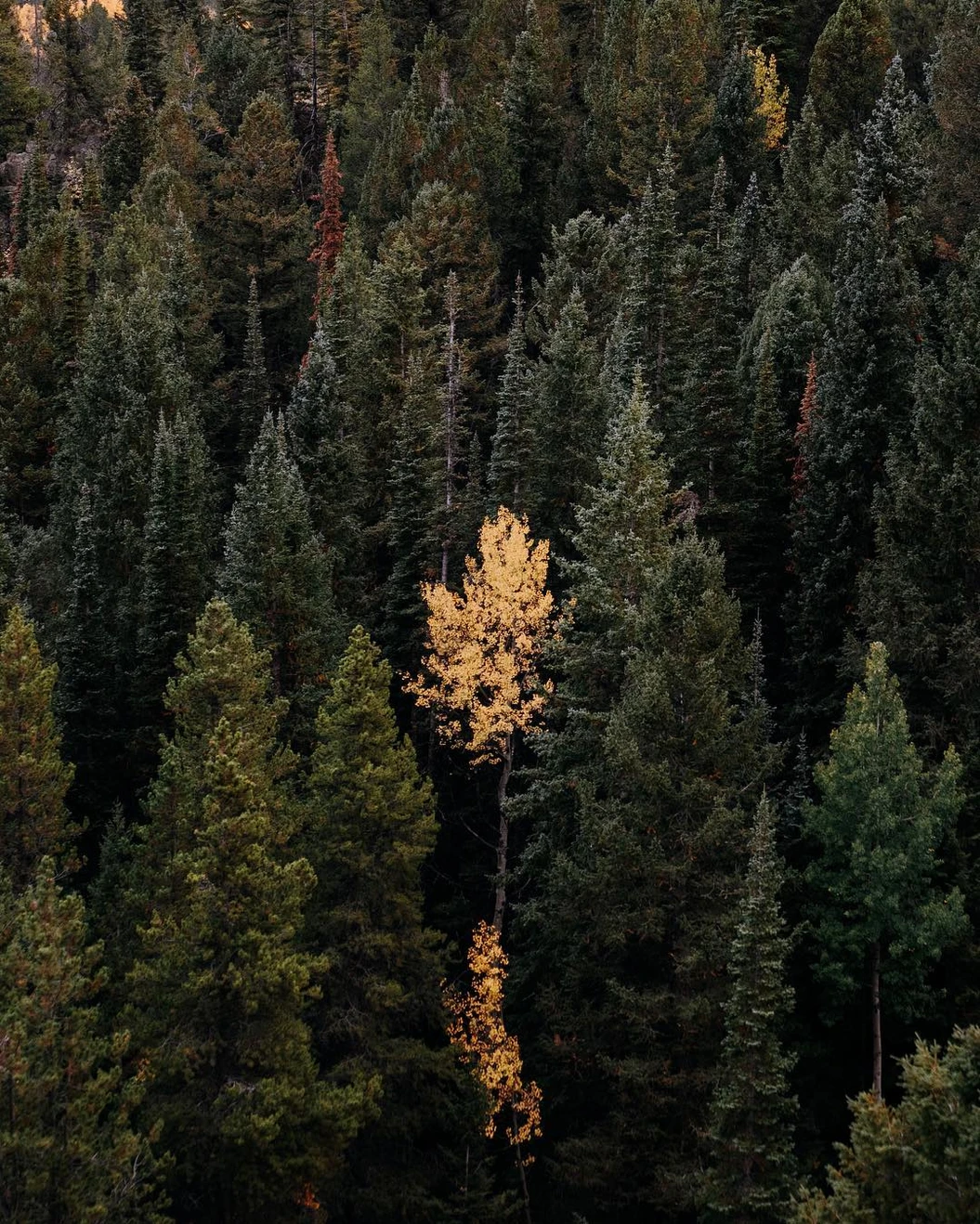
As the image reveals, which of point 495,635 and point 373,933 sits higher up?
point 495,635

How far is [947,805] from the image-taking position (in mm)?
28625

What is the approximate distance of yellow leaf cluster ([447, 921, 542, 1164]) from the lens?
31641mm

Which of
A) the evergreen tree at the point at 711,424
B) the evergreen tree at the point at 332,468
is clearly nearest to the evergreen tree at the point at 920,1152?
the evergreen tree at the point at 711,424

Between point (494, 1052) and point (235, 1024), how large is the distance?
25.3 ft

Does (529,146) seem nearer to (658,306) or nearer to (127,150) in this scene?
(658,306)

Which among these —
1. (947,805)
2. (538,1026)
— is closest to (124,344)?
(538,1026)

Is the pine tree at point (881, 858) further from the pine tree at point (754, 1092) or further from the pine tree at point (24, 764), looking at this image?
the pine tree at point (24, 764)

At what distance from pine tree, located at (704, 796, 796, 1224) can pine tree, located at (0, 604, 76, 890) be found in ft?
60.9

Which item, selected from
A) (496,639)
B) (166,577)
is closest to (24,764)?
(166,577)

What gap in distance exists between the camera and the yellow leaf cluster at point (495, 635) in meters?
35.6

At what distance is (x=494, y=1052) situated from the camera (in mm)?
31953

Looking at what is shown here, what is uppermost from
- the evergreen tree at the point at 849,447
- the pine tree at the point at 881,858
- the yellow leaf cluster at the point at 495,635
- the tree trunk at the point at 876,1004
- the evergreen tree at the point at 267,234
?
the evergreen tree at the point at 267,234

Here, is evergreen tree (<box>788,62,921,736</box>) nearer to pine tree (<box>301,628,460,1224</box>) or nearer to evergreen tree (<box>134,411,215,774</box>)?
pine tree (<box>301,628,460,1224</box>)

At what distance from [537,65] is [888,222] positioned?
35.2m
